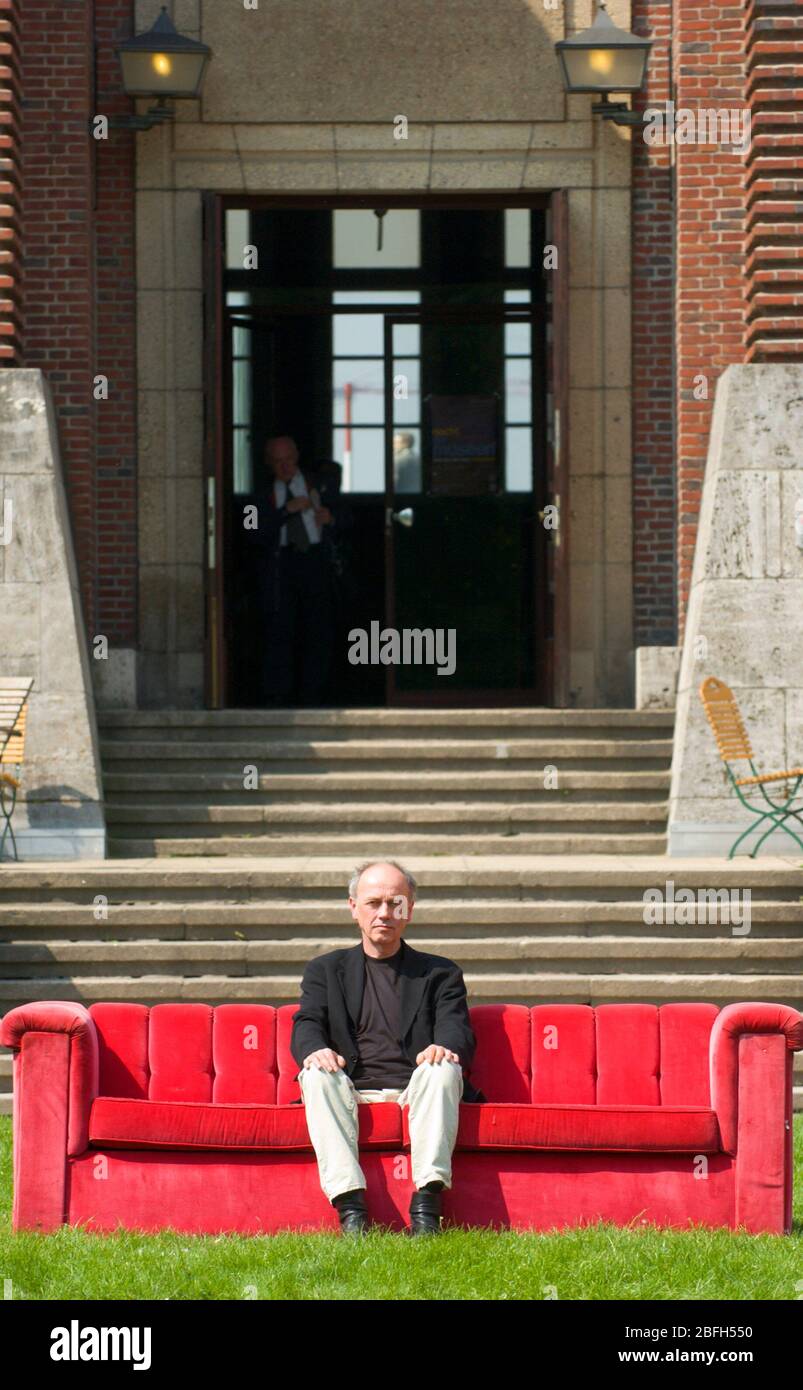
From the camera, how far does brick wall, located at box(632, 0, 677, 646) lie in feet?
44.6

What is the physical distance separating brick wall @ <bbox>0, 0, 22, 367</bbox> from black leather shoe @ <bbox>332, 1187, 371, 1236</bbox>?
290 inches

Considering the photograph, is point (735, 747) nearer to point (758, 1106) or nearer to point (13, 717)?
point (13, 717)

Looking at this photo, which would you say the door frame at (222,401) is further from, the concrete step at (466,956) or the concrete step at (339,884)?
the concrete step at (466,956)

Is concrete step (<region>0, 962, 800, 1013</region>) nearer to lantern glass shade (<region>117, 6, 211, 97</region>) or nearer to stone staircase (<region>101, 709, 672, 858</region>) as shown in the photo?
stone staircase (<region>101, 709, 672, 858</region>)

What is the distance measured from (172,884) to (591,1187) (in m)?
4.29

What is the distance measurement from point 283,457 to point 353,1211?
8829 mm

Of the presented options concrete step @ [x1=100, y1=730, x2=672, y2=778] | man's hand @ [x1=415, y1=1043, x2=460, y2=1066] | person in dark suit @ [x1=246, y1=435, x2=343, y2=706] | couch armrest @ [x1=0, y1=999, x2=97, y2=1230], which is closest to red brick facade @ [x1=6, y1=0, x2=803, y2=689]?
person in dark suit @ [x1=246, y1=435, x2=343, y2=706]

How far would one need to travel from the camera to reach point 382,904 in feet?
20.5

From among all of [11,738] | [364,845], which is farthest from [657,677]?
[11,738]

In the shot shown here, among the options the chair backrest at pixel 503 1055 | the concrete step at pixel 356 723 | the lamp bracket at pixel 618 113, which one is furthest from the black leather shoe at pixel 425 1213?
the lamp bracket at pixel 618 113

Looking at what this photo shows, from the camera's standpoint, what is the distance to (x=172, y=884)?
9.85m
